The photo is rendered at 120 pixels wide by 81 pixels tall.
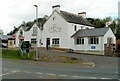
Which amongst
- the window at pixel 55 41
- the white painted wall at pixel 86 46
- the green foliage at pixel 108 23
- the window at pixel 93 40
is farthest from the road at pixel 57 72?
the green foliage at pixel 108 23

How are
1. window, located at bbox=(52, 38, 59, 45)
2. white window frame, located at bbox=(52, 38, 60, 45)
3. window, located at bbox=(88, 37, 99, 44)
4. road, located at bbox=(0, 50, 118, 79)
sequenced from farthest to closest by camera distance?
window, located at bbox=(52, 38, 59, 45) → white window frame, located at bbox=(52, 38, 60, 45) → window, located at bbox=(88, 37, 99, 44) → road, located at bbox=(0, 50, 118, 79)

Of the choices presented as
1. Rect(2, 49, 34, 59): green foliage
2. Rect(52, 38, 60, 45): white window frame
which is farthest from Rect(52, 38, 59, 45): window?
Rect(2, 49, 34, 59): green foliage

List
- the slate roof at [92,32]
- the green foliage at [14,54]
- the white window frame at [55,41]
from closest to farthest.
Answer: the green foliage at [14,54] → the slate roof at [92,32] → the white window frame at [55,41]

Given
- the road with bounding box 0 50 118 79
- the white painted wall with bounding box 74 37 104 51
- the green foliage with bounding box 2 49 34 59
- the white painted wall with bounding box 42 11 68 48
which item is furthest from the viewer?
the white painted wall with bounding box 42 11 68 48

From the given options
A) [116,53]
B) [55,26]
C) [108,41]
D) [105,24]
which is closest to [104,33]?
[108,41]

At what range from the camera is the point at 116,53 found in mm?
33719

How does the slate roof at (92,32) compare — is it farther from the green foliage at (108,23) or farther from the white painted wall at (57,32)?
the green foliage at (108,23)

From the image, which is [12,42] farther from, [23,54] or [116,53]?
[116,53]

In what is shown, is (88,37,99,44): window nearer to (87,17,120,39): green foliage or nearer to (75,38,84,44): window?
(75,38,84,44): window

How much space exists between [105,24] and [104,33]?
3334 centimetres

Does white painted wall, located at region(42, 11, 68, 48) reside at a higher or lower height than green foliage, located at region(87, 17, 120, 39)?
lower

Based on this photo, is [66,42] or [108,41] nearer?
[108,41]

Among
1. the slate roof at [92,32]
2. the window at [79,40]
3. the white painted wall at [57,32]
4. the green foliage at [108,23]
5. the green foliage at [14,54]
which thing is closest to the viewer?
the green foliage at [14,54]

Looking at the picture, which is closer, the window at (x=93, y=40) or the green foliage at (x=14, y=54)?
the green foliage at (x=14, y=54)
